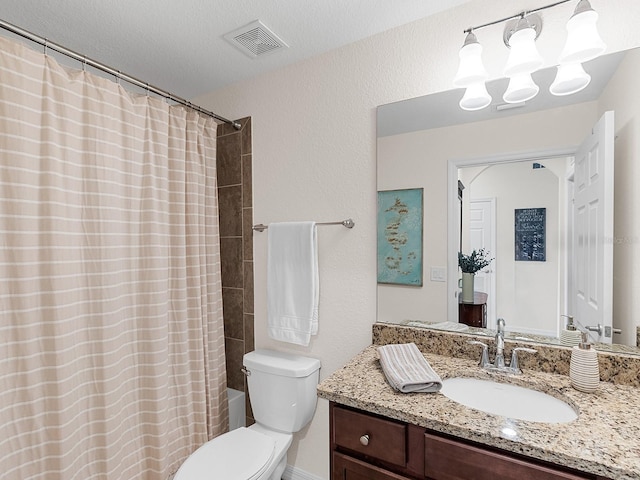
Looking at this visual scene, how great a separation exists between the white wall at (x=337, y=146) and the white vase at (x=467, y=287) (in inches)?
16.4

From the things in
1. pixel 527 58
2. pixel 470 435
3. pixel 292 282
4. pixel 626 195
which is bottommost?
pixel 470 435

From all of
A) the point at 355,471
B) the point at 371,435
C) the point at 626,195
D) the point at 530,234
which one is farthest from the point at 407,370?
the point at 626,195

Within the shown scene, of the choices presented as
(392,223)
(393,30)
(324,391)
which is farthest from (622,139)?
(324,391)

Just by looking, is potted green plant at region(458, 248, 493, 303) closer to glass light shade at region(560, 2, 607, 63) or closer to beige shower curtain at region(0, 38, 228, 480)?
glass light shade at region(560, 2, 607, 63)

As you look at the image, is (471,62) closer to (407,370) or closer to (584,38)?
(584,38)

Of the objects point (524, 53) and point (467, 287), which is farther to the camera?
point (467, 287)

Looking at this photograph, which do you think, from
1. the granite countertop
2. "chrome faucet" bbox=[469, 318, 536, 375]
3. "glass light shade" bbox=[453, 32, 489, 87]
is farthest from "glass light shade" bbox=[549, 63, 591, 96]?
the granite countertop

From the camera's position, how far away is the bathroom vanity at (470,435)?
799mm

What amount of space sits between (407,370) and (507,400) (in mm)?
366

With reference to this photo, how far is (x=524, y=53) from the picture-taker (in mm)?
1202

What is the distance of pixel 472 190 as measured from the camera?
4.74ft

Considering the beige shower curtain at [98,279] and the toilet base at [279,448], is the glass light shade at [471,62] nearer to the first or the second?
the beige shower curtain at [98,279]

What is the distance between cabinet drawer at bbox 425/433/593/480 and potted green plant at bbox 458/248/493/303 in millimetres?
674

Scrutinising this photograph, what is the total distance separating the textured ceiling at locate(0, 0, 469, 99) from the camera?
1.40 m
